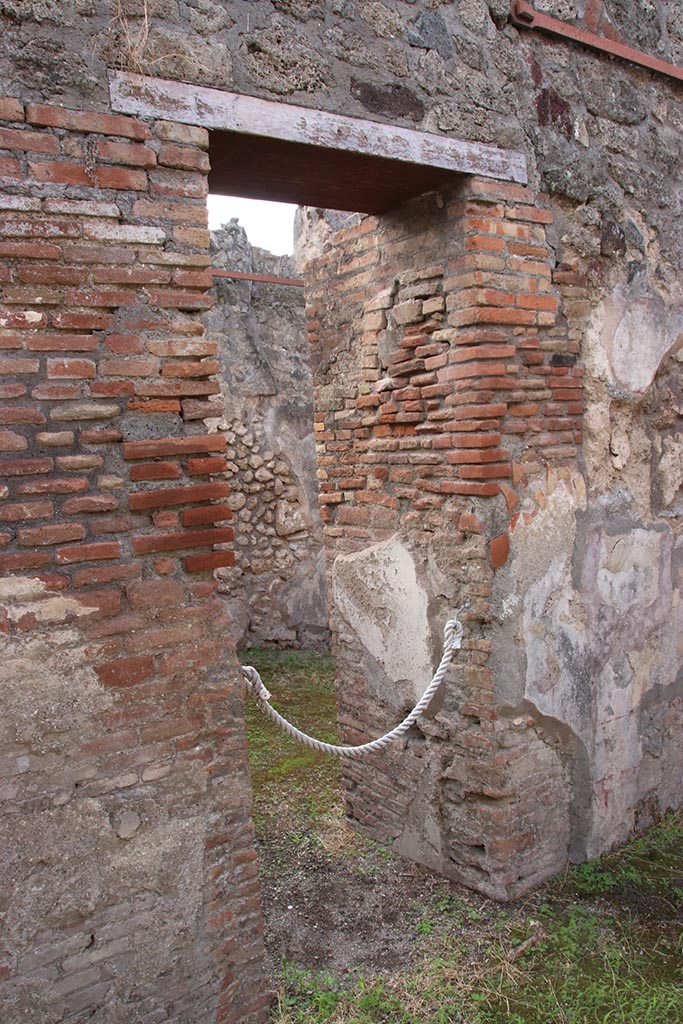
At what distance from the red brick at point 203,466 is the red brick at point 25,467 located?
1.39 ft

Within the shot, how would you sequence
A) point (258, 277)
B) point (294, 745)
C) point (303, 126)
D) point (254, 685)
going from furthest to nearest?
point (258, 277)
point (294, 745)
point (254, 685)
point (303, 126)

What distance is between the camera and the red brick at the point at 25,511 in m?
2.29

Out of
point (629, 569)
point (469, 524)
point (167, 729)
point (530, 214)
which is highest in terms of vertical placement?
point (530, 214)

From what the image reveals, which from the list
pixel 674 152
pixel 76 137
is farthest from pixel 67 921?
pixel 674 152

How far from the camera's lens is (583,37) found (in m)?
3.51

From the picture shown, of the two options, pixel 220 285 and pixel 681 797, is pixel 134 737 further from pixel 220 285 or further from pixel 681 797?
pixel 220 285

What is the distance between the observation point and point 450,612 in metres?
3.55

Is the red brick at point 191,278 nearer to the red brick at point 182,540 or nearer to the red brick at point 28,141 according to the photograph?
the red brick at point 28,141

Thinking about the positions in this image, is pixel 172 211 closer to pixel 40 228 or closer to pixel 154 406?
pixel 40 228

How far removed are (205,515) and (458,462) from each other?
127cm

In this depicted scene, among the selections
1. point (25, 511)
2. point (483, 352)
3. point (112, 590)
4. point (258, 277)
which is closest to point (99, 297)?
point (25, 511)

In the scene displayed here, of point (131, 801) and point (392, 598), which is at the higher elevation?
point (392, 598)

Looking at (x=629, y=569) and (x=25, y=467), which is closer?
(x=25, y=467)

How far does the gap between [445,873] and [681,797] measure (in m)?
1.44
